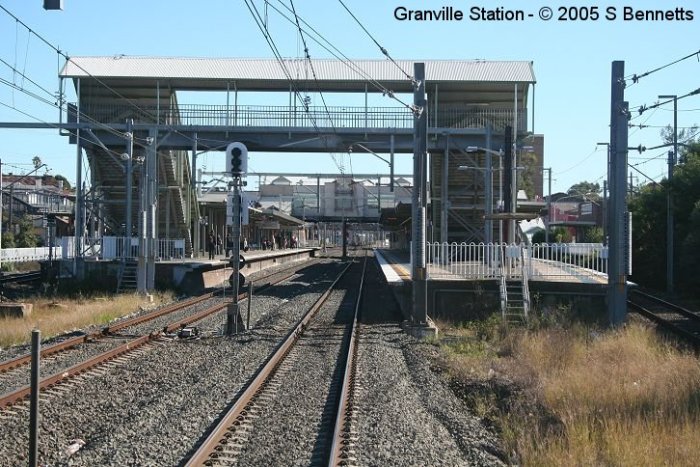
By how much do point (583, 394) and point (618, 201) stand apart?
9428 mm

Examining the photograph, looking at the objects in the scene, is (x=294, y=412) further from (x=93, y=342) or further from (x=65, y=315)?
(x=65, y=315)

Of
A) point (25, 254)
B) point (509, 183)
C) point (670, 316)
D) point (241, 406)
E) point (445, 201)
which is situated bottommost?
point (670, 316)

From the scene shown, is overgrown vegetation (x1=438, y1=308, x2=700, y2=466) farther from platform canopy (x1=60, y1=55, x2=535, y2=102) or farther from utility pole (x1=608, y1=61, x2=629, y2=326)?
platform canopy (x1=60, y1=55, x2=535, y2=102)

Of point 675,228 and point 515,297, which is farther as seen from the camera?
point 675,228

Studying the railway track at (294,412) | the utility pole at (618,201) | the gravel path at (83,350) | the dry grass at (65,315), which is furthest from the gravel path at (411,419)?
the dry grass at (65,315)

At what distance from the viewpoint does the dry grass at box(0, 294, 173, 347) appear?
56.7 ft

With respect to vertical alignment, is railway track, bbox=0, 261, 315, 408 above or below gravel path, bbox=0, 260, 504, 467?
above

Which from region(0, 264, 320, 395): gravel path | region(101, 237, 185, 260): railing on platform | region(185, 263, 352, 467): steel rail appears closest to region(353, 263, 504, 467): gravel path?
region(185, 263, 352, 467): steel rail

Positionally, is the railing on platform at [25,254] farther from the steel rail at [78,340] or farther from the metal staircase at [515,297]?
the metal staircase at [515,297]

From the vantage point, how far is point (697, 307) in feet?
83.8

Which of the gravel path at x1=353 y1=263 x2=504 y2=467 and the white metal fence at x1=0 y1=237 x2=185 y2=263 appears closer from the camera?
the gravel path at x1=353 y1=263 x2=504 y2=467

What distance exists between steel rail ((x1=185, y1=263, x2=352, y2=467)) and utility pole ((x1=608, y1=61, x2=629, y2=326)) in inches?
288

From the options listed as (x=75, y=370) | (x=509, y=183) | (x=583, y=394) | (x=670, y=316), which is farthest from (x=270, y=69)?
(x=583, y=394)

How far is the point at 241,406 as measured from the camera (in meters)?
9.22
